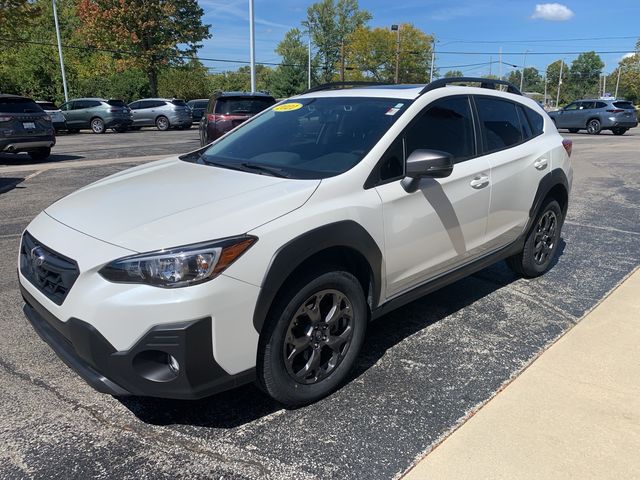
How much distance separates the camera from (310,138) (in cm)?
360

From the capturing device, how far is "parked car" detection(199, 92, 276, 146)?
1158 centimetres

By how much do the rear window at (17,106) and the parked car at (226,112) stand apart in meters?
4.02

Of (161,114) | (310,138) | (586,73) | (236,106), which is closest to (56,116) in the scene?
(161,114)

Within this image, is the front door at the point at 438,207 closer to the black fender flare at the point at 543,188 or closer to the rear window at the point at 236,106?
the black fender flare at the point at 543,188

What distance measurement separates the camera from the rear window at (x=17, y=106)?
11750 mm

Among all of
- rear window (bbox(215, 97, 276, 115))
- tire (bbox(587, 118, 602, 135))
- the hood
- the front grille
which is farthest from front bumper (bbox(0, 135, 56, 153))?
tire (bbox(587, 118, 602, 135))

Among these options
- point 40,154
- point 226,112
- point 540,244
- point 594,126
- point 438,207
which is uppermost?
point 226,112

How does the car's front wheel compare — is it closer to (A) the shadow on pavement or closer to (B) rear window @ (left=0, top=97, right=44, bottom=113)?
(B) rear window @ (left=0, top=97, right=44, bottom=113)

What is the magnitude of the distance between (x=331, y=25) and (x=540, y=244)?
96434 millimetres

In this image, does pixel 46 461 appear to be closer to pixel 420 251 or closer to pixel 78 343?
pixel 78 343

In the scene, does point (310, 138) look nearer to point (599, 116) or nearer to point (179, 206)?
point (179, 206)

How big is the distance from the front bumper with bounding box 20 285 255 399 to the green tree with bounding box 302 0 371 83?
94296 millimetres

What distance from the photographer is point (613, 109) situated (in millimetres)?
25500

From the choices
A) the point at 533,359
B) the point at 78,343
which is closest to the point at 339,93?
the point at 533,359
